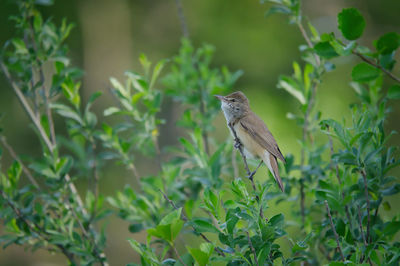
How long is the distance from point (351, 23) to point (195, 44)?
6113mm

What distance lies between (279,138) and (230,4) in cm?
284

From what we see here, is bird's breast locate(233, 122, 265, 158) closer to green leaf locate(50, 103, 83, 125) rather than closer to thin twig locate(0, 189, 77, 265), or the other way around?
green leaf locate(50, 103, 83, 125)

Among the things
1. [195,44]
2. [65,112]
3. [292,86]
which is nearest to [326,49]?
[292,86]

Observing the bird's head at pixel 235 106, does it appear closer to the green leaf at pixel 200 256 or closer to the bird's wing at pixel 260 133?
the bird's wing at pixel 260 133

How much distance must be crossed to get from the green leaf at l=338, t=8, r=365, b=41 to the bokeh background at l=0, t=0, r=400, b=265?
4029 millimetres

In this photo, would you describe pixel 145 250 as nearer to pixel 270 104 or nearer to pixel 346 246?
pixel 346 246

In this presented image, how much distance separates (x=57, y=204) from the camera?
95.8 inches

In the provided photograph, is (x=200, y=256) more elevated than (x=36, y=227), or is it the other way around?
(x=200, y=256)

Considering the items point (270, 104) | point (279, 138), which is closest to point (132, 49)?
point (270, 104)

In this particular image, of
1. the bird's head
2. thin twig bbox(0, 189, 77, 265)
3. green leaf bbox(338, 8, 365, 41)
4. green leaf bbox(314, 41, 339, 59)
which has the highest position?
green leaf bbox(338, 8, 365, 41)

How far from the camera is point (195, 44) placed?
7.48m

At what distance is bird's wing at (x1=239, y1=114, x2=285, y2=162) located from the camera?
3.16 meters

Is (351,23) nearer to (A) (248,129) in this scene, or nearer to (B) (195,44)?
(A) (248,129)

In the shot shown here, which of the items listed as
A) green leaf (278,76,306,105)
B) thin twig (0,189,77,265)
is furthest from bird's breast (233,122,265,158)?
thin twig (0,189,77,265)
